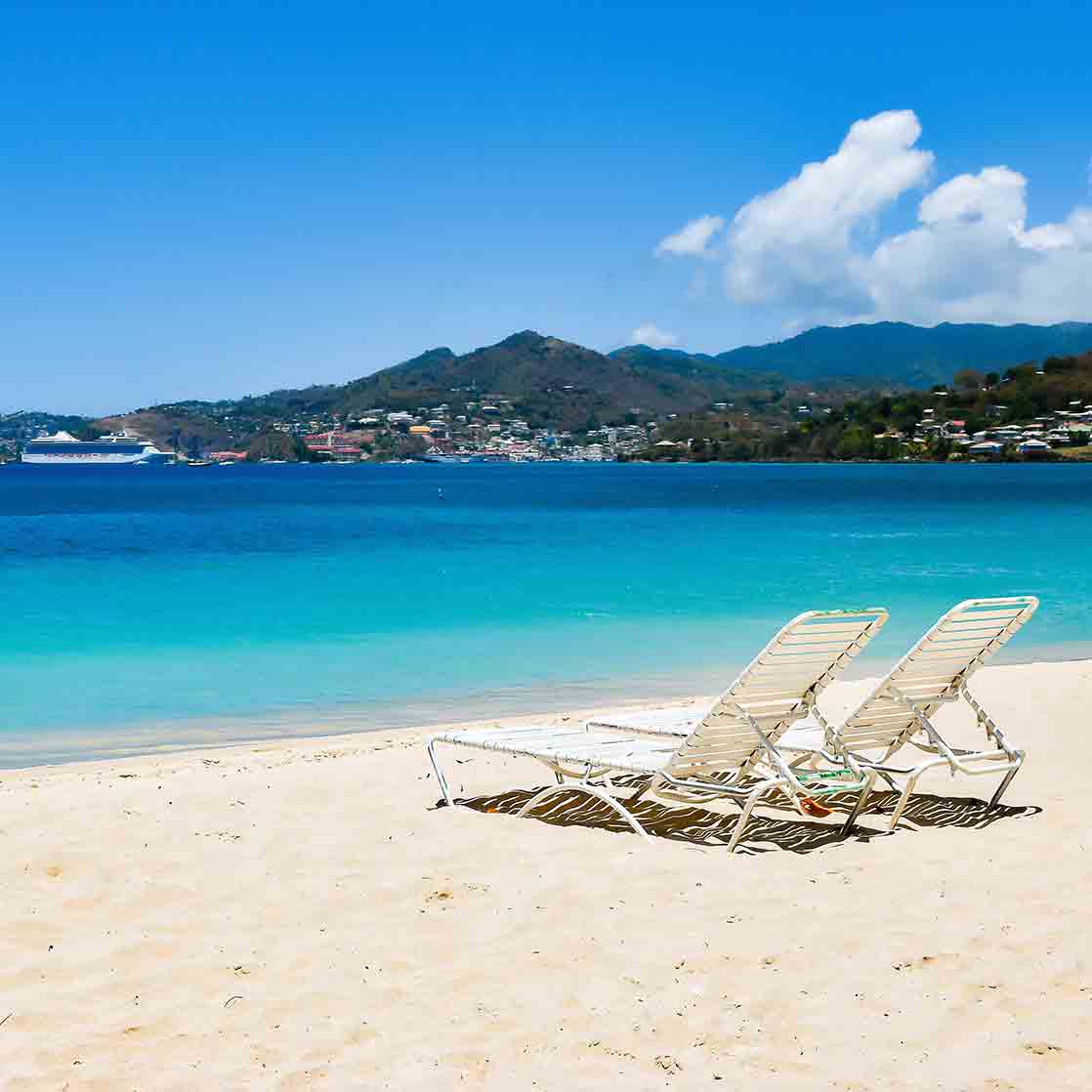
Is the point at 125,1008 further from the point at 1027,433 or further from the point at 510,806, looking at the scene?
the point at 1027,433

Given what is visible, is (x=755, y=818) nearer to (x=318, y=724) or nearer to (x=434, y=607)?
(x=318, y=724)

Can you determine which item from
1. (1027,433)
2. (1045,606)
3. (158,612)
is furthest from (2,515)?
(1027,433)

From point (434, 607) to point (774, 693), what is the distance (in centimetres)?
1565

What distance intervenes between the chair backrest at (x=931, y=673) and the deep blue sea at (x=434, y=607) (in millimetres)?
5746

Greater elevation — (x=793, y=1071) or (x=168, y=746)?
(x=793, y=1071)

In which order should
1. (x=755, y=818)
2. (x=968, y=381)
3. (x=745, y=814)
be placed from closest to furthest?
(x=745, y=814) → (x=755, y=818) → (x=968, y=381)

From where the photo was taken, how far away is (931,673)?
21.2 ft

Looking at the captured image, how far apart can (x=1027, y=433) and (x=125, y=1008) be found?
162 metres

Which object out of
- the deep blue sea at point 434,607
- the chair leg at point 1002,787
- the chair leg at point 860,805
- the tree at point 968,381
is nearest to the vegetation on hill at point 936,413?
the tree at point 968,381

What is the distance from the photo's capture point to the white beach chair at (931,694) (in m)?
6.34

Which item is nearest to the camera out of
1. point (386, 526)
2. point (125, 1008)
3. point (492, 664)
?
point (125, 1008)

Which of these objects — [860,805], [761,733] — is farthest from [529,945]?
[860,805]

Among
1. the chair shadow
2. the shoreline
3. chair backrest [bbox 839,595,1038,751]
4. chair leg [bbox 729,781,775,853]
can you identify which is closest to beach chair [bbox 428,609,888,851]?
chair leg [bbox 729,781,775,853]

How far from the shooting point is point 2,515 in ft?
213
